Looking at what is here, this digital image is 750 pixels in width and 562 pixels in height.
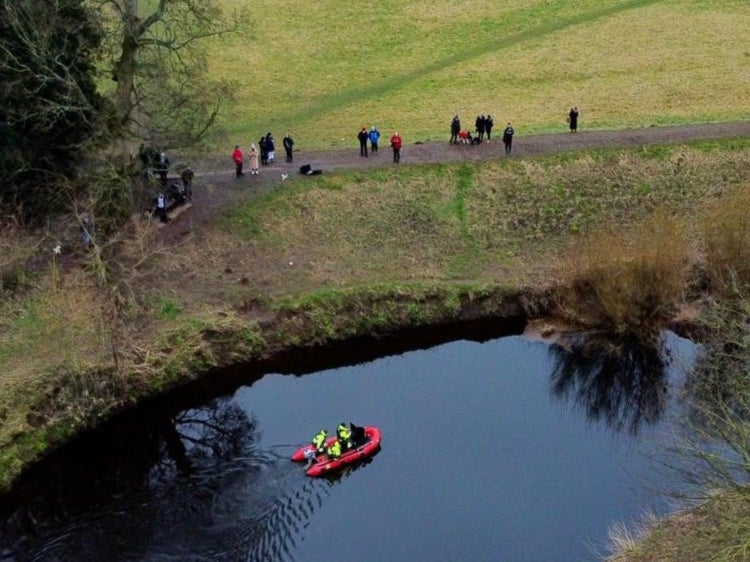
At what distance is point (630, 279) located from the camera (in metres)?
38.9

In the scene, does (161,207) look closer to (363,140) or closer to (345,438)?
(363,140)

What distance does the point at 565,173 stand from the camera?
49906 mm

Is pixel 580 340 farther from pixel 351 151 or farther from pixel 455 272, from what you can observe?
pixel 351 151

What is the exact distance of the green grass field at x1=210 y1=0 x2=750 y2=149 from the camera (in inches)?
2269

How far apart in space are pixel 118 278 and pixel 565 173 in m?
23.8

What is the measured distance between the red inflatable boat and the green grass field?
23.1m

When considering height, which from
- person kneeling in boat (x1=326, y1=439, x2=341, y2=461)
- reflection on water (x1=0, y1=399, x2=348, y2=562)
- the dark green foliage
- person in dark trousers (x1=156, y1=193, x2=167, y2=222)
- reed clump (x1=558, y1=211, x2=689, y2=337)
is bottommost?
reflection on water (x1=0, y1=399, x2=348, y2=562)

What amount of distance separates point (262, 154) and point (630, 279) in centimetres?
2154

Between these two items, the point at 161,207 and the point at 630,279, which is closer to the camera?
the point at 630,279

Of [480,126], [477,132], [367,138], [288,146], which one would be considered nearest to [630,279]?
[480,126]

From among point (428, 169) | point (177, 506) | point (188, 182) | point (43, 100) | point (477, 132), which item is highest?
point (43, 100)

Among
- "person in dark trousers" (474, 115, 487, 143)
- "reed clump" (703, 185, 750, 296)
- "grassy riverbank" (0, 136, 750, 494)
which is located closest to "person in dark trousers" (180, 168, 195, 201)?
"grassy riverbank" (0, 136, 750, 494)

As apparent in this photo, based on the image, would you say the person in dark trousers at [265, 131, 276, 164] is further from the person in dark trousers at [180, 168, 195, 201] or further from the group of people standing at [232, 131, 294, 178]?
the person in dark trousers at [180, 168, 195, 201]

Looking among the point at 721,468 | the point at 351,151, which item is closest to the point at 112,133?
the point at 351,151
